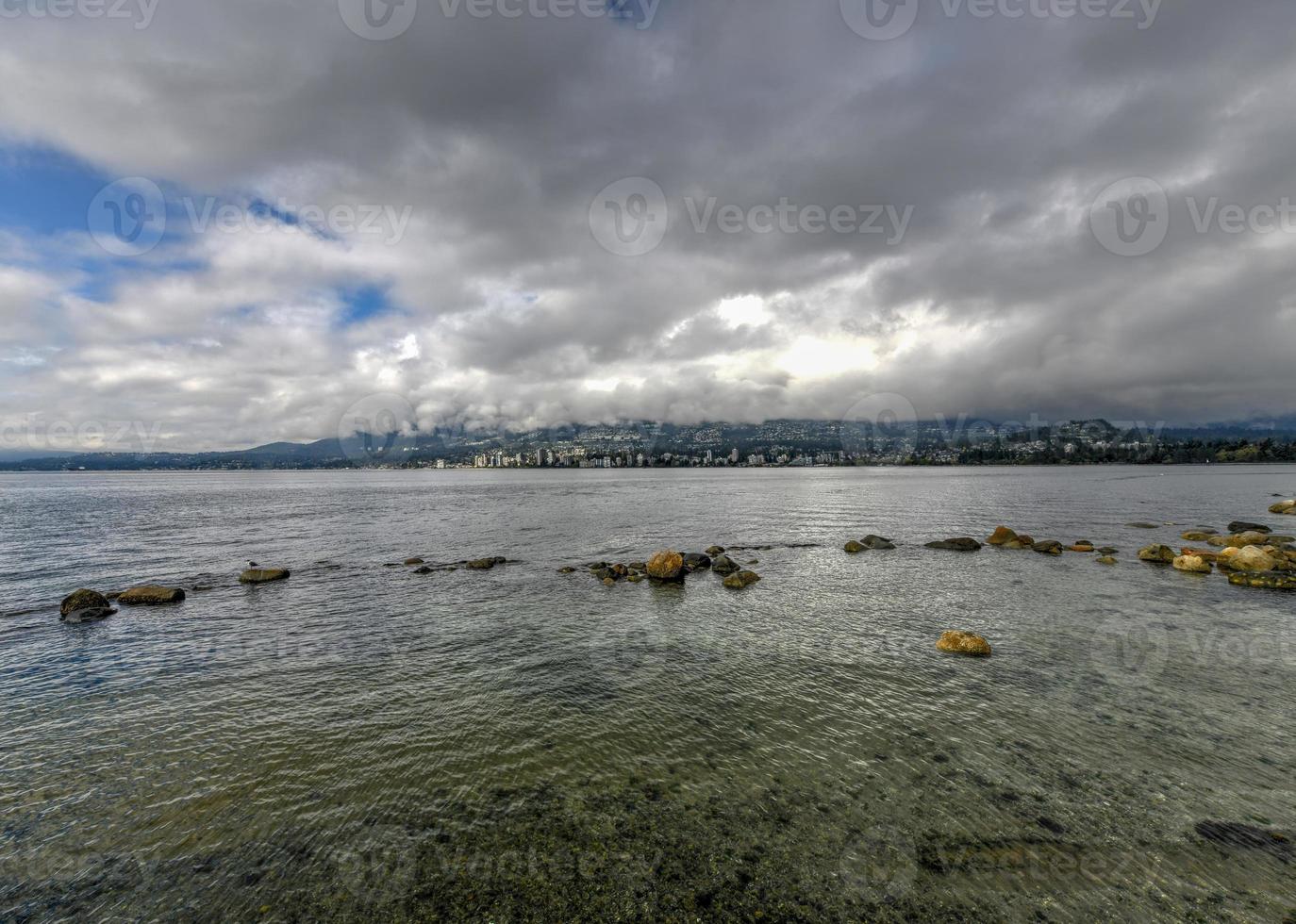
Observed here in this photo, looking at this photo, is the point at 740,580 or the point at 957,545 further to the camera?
the point at 957,545

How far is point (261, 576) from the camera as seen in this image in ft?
123

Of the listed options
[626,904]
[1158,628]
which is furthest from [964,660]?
[626,904]

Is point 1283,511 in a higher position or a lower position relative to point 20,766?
lower

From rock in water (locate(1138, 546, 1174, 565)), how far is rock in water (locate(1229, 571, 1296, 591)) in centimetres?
617

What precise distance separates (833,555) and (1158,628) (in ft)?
73.2

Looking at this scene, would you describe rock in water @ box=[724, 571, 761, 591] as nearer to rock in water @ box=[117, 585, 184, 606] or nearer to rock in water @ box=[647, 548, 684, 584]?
A: rock in water @ box=[647, 548, 684, 584]

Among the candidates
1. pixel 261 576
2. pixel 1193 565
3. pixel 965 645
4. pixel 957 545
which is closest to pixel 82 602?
pixel 261 576

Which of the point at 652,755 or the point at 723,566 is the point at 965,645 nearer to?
the point at 652,755

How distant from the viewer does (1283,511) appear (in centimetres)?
7481

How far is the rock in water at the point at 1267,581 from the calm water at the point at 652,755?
255cm

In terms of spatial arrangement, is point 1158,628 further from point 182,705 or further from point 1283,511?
point 1283,511

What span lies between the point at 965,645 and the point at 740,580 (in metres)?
14.9

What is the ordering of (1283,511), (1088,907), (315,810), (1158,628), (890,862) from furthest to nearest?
1. (1283,511)
2. (1158,628)
3. (315,810)
4. (890,862)
5. (1088,907)

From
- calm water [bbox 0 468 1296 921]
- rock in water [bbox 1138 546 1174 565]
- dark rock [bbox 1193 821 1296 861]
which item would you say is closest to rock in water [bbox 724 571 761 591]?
calm water [bbox 0 468 1296 921]
